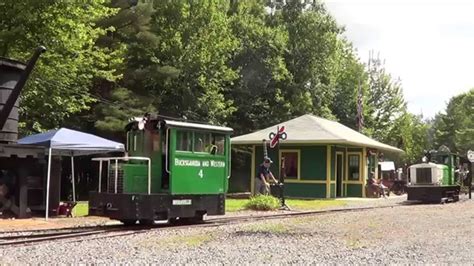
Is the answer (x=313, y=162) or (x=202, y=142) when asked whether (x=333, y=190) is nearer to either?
(x=313, y=162)

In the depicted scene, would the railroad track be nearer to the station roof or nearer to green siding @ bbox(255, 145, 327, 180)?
the station roof

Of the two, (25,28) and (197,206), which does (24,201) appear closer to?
(197,206)

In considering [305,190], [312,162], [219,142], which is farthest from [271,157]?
[219,142]

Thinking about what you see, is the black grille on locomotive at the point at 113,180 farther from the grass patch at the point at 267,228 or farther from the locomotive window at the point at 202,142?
the grass patch at the point at 267,228

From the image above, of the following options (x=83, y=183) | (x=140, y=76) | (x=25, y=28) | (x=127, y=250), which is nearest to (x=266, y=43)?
(x=140, y=76)

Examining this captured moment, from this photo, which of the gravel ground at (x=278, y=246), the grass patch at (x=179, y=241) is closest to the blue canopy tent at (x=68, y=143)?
the gravel ground at (x=278, y=246)

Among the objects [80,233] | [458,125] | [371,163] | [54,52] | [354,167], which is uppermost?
[458,125]

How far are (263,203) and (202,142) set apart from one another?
6417 mm

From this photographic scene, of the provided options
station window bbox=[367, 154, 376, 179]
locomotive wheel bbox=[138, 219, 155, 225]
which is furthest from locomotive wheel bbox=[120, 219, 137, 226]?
station window bbox=[367, 154, 376, 179]

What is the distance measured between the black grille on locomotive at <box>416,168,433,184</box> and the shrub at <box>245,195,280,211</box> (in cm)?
926

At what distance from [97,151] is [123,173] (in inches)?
153

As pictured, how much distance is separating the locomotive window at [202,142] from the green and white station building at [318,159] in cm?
1397

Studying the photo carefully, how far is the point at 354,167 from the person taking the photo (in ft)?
110

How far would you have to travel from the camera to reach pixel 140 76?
114 feet
